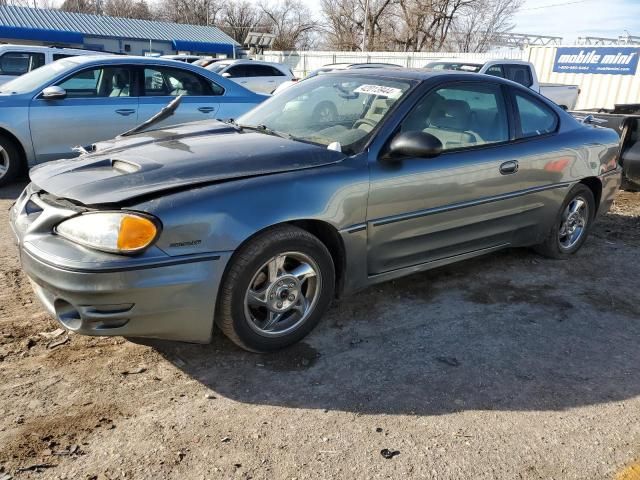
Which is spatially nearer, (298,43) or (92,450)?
(92,450)

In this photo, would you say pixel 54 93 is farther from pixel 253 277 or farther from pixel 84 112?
pixel 253 277

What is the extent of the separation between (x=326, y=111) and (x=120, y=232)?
6.08 ft

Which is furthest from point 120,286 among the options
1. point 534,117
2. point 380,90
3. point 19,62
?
point 19,62

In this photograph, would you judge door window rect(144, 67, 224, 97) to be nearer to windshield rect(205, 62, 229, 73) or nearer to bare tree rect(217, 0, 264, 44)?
windshield rect(205, 62, 229, 73)

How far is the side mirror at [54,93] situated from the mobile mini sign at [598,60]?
14989 mm

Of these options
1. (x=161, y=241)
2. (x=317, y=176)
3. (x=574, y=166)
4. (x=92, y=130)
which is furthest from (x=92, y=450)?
(x=92, y=130)

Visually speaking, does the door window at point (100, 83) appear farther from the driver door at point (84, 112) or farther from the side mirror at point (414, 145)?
the side mirror at point (414, 145)

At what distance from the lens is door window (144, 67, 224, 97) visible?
7.20 metres

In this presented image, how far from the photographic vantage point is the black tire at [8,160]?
21.5 feet

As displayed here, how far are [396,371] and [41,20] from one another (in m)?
41.7

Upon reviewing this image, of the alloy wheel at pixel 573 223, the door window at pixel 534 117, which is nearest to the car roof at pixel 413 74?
the door window at pixel 534 117

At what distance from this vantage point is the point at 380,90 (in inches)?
152

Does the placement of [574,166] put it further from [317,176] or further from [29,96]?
[29,96]

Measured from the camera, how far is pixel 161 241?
269 centimetres
